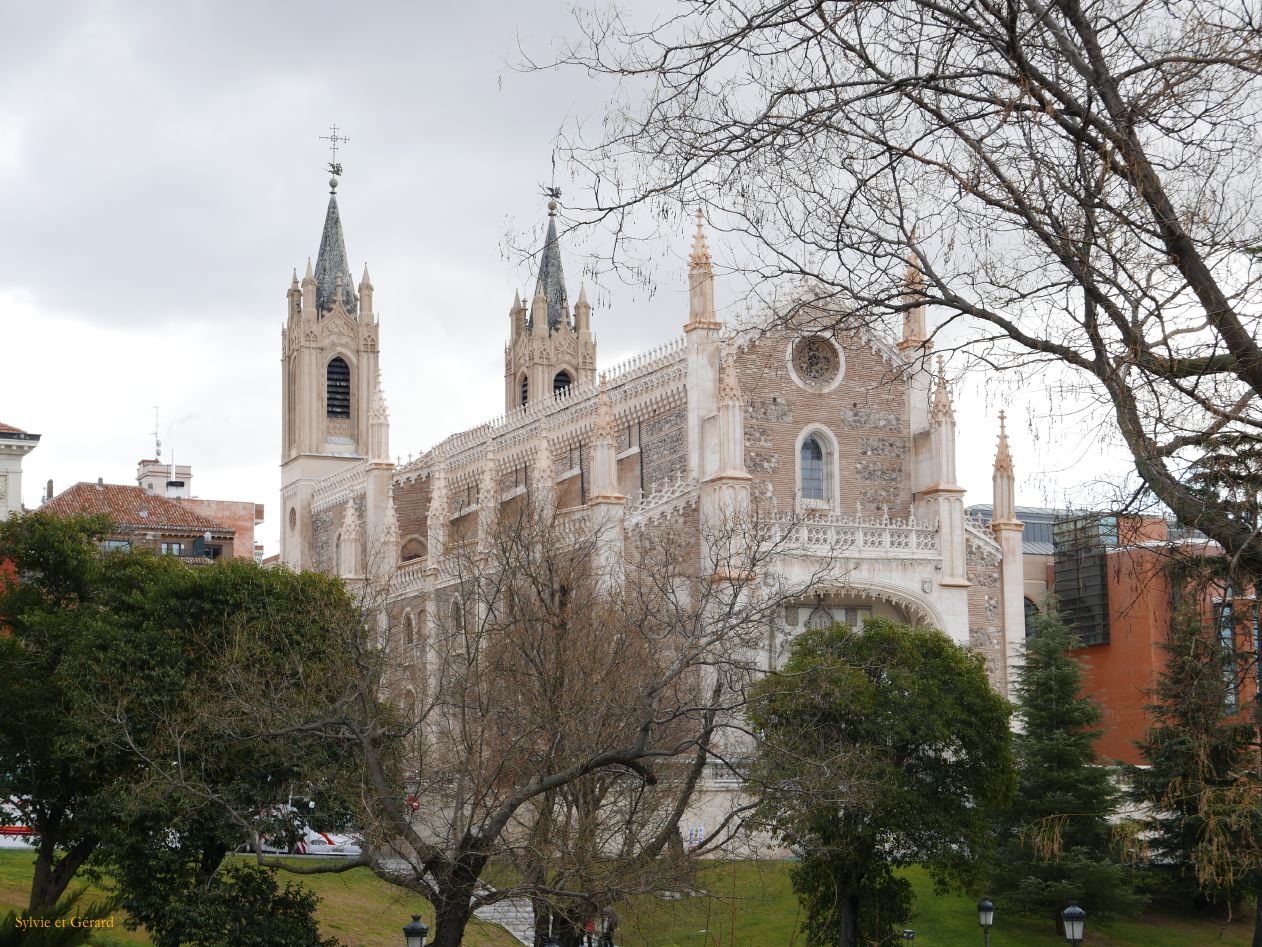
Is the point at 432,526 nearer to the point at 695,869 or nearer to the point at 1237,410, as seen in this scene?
the point at 695,869

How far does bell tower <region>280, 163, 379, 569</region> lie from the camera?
6462cm

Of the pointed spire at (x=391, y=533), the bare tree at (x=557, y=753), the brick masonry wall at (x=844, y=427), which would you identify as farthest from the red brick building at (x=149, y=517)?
the bare tree at (x=557, y=753)

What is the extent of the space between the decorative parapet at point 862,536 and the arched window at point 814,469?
1078 millimetres

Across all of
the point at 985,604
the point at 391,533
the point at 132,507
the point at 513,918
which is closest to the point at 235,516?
the point at 132,507

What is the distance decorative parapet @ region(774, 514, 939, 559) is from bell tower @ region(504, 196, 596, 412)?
1076 inches

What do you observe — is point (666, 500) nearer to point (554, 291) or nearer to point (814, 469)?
point (814, 469)

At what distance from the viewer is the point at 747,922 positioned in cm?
2972

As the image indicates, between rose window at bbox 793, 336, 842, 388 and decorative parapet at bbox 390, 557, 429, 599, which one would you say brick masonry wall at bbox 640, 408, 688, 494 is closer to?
rose window at bbox 793, 336, 842, 388

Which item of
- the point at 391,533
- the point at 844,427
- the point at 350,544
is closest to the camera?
the point at 844,427

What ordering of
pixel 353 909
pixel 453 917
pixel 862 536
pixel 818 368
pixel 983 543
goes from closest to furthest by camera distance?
pixel 453 917, pixel 353 909, pixel 862 536, pixel 818 368, pixel 983 543

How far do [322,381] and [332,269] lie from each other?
16.7 feet

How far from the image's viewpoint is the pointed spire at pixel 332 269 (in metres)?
67.2

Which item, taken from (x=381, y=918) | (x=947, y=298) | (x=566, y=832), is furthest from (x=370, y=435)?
(x=947, y=298)

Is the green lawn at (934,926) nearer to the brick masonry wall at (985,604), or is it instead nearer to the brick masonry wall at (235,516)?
the brick masonry wall at (985,604)
